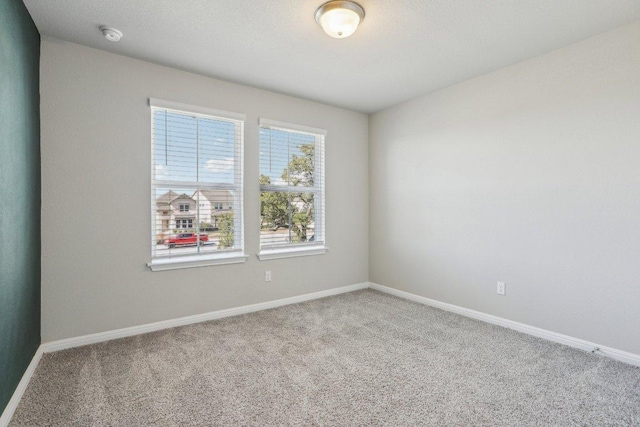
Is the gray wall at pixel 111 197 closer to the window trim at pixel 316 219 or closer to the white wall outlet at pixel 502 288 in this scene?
the window trim at pixel 316 219

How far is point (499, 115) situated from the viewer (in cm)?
311

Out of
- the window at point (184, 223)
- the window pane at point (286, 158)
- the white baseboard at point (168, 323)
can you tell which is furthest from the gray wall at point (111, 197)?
the window at point (184, 223)

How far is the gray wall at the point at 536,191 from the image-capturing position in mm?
2396

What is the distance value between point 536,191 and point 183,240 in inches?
130

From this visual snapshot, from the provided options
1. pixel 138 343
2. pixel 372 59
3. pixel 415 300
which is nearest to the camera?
pixel 138 343

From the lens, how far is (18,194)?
1977 millimetres

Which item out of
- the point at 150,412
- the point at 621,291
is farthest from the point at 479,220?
the point at 150,412

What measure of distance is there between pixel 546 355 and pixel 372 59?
9.16 feet

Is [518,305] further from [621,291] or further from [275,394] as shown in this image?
[275,394]

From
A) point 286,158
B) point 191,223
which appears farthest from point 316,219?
point 191,223

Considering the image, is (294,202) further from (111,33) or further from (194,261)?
(111,33)

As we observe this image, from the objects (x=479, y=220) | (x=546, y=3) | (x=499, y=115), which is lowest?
(x=479, y=220)

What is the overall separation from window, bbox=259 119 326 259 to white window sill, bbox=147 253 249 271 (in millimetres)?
298

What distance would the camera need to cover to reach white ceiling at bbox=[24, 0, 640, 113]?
2.14 meters
